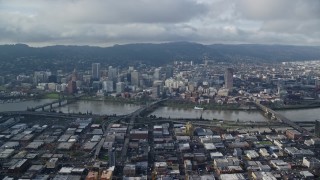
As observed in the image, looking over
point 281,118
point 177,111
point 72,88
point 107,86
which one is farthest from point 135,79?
point 281,118

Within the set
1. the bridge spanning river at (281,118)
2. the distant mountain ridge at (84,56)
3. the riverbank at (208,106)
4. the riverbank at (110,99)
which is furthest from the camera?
the distant mountain ridge at (84,56)

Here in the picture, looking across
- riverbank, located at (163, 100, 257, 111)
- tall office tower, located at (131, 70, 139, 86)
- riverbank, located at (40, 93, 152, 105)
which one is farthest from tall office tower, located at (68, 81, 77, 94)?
riverbank, located at (163, 100, 257, 111)

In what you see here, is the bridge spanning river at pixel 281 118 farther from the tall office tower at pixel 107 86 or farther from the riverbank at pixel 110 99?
the tall office tower at pixel 107 86

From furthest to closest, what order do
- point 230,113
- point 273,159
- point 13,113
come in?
point 230,113, point 13,113, point 273,159

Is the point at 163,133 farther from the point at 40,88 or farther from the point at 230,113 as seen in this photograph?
the point at 40,88

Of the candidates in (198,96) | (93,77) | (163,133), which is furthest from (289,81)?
(163,133)

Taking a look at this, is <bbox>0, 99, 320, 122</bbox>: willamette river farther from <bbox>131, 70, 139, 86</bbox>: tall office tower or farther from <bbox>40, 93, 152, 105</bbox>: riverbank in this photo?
<bbox>131, 70, 139, 86</bbox>: tall office tower

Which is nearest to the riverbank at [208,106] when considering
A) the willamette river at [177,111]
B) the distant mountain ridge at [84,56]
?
the willamette river at [177,111]

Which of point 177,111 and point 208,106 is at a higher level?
point 208,106

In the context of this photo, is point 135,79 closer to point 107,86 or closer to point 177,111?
point 107,86
